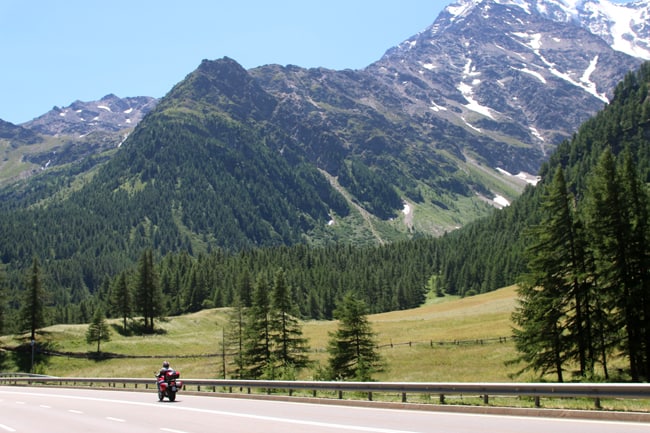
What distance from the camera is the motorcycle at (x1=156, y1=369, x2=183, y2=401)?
27.0 m

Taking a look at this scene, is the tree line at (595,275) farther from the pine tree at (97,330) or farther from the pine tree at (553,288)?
the pine tree at (97,330)

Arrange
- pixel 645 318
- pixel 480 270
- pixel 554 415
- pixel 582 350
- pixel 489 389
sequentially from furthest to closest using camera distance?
pixel 480 270, pixel 582 350, pixel 645 318, pixel 489 389, pixel 554 415

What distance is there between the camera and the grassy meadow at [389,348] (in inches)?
2116

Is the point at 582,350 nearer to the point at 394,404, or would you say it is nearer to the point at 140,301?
the point at 394,404

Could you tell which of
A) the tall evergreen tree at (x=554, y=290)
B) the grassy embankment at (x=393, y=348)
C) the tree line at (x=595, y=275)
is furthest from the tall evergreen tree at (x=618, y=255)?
the grassy embankment at (x=393, y=348)

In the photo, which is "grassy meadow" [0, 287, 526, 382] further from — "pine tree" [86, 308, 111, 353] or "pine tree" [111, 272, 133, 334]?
"pine tree" [86, 308, 111, 353]

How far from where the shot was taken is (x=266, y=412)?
20812 millimetres

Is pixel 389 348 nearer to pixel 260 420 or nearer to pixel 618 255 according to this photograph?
pixel 618 255

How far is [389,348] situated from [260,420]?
5255cm

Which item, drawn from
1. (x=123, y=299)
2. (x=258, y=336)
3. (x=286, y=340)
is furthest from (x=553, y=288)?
(x=123, y=299)

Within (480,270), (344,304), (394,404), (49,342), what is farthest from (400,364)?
(480,270)

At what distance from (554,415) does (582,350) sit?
57.0 feet

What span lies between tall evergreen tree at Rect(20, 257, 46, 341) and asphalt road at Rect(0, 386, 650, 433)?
181ft

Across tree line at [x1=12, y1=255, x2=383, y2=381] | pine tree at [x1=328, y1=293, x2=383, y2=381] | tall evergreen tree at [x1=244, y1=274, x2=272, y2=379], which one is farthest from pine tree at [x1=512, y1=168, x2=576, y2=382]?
tall evergreen tree at [x1=244, y1=274, x2=272, y2=379]
